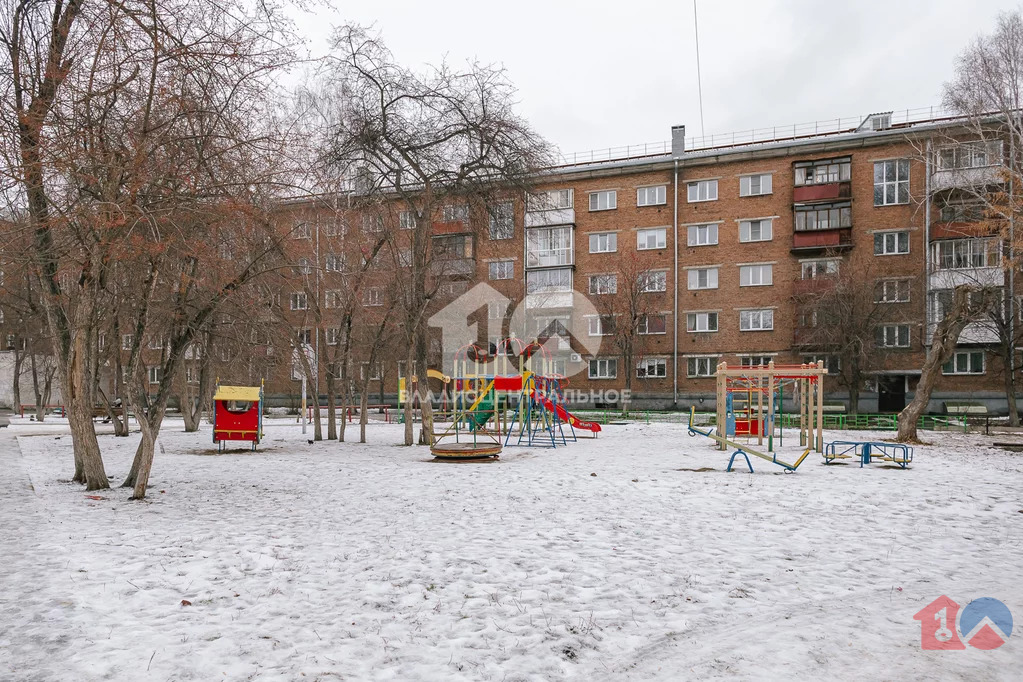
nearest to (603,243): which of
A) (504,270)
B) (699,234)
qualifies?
(699,234)

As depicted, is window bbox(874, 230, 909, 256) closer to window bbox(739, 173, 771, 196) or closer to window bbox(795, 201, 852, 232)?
window bbox(795, 201, 852, 232)

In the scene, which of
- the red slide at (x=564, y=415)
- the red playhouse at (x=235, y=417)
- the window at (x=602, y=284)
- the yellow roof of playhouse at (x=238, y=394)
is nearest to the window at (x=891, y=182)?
the window at (x=602, y=284)

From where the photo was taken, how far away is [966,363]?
40.7 metres

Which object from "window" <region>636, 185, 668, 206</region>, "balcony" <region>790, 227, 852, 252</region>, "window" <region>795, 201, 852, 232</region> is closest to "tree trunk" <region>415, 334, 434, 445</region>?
"window" <region>636, 185, 668, 206</region>

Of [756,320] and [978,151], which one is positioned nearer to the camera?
[978,151]

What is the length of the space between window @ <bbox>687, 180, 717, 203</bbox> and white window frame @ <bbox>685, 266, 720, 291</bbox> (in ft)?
14.8

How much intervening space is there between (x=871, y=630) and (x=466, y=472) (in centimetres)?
1122

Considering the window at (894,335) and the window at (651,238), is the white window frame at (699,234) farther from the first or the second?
the window at (894,335)

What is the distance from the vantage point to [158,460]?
62.2 feet

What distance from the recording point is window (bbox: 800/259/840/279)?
41.9 metres

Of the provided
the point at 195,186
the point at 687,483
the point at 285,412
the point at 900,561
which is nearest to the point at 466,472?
the point at 687,483

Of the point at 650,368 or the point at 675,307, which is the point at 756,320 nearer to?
the point at 675,307

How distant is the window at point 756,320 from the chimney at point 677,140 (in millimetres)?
11713

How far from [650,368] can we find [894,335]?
46.9 ft
